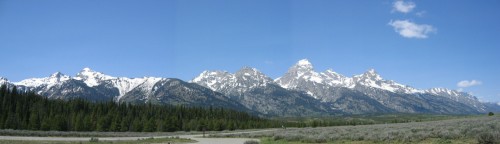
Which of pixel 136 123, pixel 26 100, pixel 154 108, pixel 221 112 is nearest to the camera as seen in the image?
pixel 136 123

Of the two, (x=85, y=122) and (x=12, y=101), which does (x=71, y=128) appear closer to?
(x=85, y=122)

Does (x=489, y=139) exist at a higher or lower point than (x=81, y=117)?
lower

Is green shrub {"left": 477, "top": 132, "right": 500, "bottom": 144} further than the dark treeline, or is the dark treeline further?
the dark treeline

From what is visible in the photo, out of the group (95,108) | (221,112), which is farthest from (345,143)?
(221,112)

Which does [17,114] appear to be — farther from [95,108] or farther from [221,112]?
[221,112]

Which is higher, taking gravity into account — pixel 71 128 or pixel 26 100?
pixel 26 100

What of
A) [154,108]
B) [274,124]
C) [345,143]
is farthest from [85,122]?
[345,143]

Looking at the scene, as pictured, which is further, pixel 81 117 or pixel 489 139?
pixel 81 117

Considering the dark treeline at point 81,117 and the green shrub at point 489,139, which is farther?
the dark treeline at point 81,117

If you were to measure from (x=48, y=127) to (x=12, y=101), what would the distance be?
32.0 m

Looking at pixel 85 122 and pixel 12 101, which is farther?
pixel 12 101

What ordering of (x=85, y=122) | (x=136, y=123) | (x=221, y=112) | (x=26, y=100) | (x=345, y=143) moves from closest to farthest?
(x=345, y=143) < (x=85, y=122) < (x=136, y=123) < (x=26, y=100) < (x=221, y=112)

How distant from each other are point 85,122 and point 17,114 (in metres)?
17.6

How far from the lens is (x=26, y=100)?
13625 centimetres
